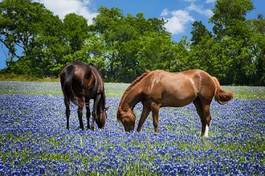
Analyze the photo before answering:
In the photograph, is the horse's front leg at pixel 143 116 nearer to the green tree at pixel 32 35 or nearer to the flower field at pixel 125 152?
the flower field at pixel 125 152

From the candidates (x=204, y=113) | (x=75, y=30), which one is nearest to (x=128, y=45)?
(x=75, y=30)

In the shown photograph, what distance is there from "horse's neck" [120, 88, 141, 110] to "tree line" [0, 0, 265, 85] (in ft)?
186

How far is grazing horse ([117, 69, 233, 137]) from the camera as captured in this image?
12281 millimetres

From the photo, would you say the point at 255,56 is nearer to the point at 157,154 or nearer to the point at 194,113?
the point at 194,113

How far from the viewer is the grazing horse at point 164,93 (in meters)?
12.3

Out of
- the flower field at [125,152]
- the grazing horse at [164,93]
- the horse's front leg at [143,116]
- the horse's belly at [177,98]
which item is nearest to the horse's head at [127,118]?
the grazing horse at [164,93]

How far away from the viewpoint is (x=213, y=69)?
6862 centimetres

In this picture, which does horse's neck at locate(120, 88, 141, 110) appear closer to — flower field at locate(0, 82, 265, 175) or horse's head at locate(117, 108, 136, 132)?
horse's head at locate(117, 108, 136, 132)

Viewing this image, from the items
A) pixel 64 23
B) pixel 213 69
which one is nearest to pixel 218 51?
pixel 213 69

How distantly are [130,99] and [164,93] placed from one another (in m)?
0.82

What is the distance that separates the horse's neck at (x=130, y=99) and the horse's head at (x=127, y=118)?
Answer: 0.32 ft

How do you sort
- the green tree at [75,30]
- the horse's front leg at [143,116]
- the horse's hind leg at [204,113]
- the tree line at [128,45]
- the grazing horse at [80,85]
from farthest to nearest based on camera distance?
the green tree at [75,30] → the tree line at [128,45] → the horse's hind leg at [204,113] → the grazing horse at [80,85] → the horse's front leg at [143,116]

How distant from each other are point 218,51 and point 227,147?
61.9 meters

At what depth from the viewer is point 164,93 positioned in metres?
12.5
